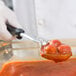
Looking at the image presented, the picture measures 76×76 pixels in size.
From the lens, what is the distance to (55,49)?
0.53 m

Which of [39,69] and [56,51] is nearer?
[56,51]

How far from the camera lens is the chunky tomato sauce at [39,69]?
0.61m

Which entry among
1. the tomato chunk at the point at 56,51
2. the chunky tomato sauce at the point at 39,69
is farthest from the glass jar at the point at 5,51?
the tomato chunk at the point at 56,51

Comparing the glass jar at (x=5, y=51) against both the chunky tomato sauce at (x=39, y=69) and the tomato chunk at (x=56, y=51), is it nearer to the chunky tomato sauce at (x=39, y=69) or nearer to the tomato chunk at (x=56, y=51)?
the chunky tomato sauce at (x=39, y=69)

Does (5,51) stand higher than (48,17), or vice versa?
(48,17)

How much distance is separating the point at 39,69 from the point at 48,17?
6.6 inches

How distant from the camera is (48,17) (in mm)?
686

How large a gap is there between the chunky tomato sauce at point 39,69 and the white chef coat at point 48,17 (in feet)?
0.29

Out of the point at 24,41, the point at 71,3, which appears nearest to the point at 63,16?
the point at 71,3

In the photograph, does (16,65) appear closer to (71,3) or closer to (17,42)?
(17,42)

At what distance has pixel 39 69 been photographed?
25.0 inches

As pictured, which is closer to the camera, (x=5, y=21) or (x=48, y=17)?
(x=5, y=21)

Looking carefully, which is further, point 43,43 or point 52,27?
point 52,27

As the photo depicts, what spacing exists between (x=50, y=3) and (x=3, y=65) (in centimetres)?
24
